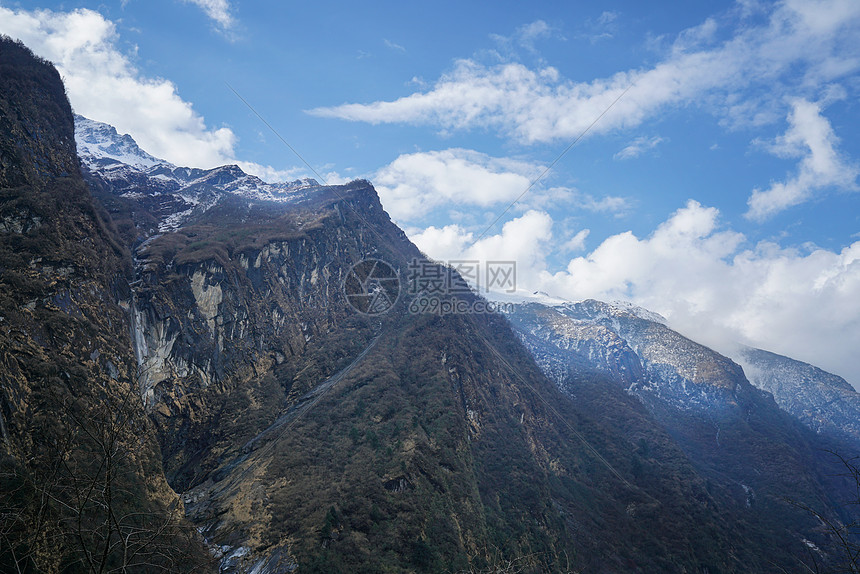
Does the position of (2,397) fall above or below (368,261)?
below

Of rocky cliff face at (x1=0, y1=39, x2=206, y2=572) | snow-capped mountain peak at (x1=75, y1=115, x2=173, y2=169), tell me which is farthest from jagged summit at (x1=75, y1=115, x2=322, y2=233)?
rocky cliff face at (x1=0, y1=39, x2=206, y2=572)

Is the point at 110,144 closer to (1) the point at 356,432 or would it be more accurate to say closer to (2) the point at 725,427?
(1) the point at 356,432

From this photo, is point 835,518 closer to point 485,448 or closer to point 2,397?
point 485,448

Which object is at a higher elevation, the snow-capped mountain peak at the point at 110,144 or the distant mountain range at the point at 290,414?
the snow-capped mountain peak at the point at 110,144

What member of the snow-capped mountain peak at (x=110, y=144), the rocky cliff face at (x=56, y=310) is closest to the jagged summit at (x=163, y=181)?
the snow-capped mountain peak at (x=110, y=144)

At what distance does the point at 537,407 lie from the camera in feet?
366

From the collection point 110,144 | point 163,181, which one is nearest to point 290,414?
point 163,181

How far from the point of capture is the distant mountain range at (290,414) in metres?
36.7

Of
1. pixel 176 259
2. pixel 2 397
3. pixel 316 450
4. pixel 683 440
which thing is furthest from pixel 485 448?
pixel 683 440

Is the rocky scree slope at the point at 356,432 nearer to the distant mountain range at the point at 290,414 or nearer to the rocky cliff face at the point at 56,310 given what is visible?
the distant mountain range at the point at 290,414

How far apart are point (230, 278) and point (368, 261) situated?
45.7 metres

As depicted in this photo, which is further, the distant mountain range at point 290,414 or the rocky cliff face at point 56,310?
the distant mountain range at point 290,414

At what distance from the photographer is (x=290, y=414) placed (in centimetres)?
7550

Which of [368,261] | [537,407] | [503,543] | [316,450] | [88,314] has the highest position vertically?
[368,261]
